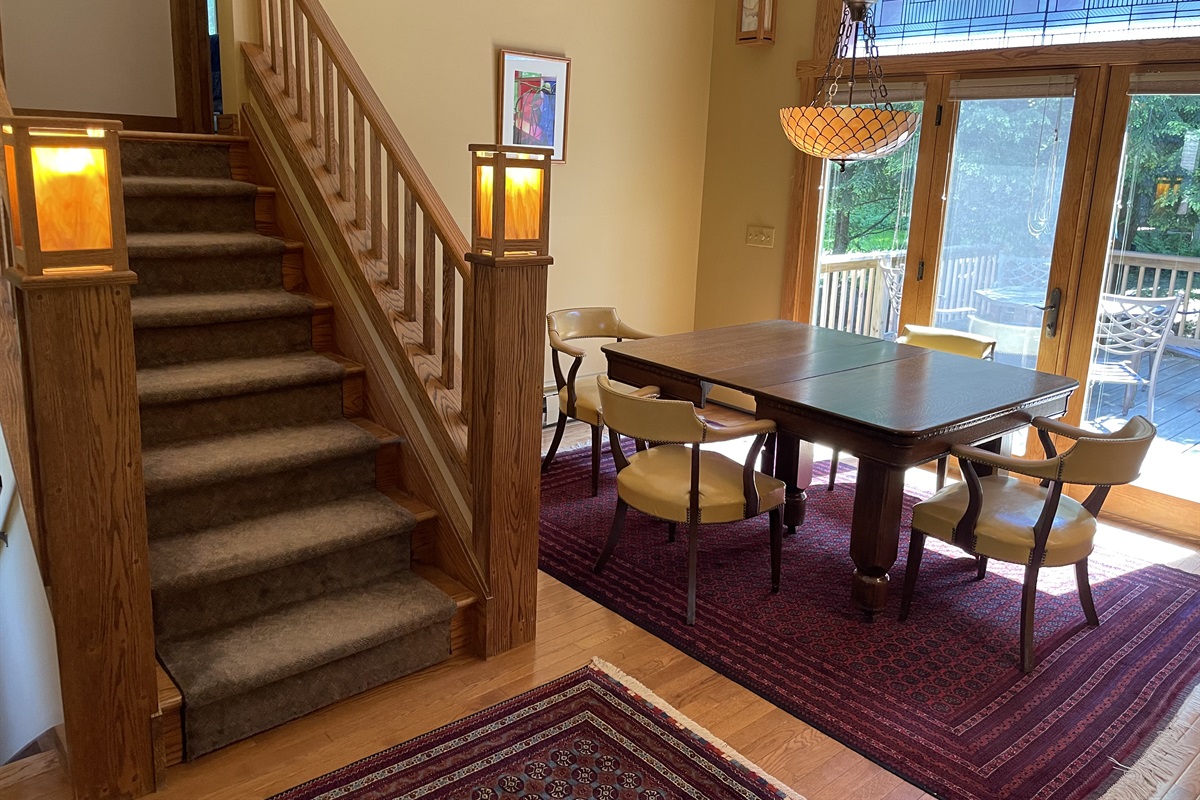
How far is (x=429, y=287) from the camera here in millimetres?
3084

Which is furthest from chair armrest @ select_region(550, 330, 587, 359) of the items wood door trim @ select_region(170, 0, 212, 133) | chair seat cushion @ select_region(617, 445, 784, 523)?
wood door trim @ select_region(170, 0, 212, 133)

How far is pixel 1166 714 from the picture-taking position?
9.23 ft

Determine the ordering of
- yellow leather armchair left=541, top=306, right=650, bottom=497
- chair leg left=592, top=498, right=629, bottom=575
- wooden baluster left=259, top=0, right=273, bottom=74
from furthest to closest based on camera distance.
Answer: yellow leather armchair left=541, top=306, right=650, bottom=497 → wooden baluster left=259, top=0, right=273, bottom=74 → chair leg left=592, top=498, right=629, bottom=575

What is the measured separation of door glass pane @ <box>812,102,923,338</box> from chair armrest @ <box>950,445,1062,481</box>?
229 centimetres

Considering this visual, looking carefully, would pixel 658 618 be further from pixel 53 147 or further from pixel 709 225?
pixel 709 225


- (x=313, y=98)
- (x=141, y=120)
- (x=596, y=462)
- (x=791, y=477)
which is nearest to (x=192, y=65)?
(x=141, y=120)

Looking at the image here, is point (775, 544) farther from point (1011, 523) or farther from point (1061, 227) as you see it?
point (1061, 227)

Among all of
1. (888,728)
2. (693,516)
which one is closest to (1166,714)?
(888,728)

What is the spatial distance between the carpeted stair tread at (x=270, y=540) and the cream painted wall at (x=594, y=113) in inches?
93.3

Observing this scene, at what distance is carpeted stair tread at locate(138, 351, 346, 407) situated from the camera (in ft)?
9.66

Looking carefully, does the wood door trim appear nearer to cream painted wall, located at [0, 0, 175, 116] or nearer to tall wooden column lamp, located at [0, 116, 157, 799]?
cream painted wall, located at [0, 0, 175, 116]

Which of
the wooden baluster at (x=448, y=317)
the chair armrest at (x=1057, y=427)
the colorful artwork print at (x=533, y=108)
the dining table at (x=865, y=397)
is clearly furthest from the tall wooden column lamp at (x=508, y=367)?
the colorful artwork print at (x=533, y=108)

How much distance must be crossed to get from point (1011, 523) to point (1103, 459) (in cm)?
37

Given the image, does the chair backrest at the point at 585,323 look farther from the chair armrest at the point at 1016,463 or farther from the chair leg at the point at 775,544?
the chair armrest at the point at 1016,463
